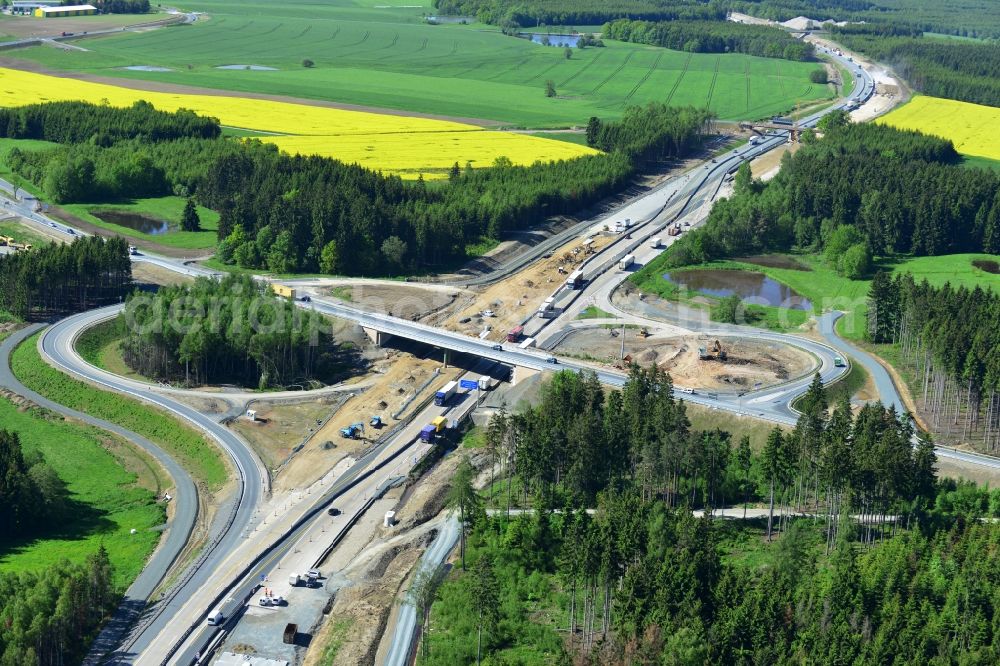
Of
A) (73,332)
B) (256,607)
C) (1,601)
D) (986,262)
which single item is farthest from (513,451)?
(986,262)

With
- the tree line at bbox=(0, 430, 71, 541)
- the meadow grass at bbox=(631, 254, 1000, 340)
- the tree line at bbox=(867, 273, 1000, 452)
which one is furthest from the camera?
the meadow grass at bbox=(631, 254, 1000, 340)

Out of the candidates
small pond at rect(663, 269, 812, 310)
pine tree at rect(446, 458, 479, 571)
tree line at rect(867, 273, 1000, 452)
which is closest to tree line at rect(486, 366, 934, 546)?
pine tree at rect(446, 458, 479, 571)

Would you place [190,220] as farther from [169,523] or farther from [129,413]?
[169,523]

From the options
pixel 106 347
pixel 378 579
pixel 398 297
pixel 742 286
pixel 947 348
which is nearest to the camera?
pixel 378 579

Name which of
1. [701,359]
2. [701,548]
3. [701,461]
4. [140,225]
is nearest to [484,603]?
[701,548]

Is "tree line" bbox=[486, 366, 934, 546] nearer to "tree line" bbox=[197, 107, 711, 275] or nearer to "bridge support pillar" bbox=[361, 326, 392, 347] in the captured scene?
"bridge support pillar" bbox=[361, 326, 392, 347]

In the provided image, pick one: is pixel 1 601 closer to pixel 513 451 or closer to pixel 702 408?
pixel 513 451

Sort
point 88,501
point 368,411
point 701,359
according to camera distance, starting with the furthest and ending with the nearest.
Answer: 1. point 701,359
2. point 368,411
3. point 88,501
